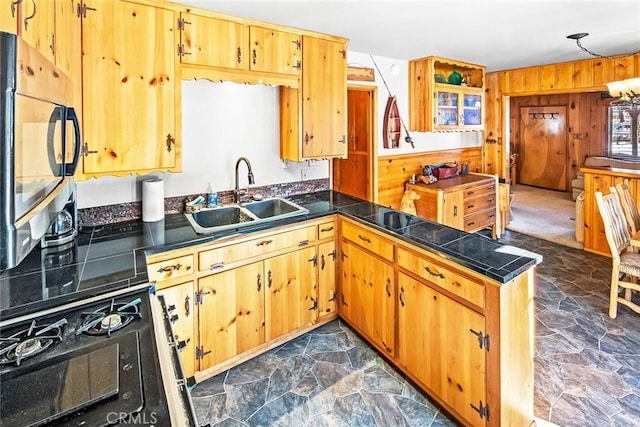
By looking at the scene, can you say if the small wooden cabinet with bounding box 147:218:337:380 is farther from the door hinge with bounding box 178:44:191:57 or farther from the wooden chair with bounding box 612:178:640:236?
the wooden chair with bounding box 612:178:640:236

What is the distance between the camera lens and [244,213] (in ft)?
9.34

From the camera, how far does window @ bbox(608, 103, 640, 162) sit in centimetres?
792

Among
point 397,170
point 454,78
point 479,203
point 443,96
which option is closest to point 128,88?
point 397,170

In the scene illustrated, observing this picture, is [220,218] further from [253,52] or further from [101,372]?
[101,372]

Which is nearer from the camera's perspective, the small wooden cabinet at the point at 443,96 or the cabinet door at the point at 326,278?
the cabinet door at the point at 326,278

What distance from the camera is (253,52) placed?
270 centimetres

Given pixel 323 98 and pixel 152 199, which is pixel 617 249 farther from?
pixel 152 199

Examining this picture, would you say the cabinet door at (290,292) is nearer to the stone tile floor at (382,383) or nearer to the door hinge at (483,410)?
the stone tile floor at (382,383)

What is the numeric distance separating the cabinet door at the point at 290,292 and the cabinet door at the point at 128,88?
A: 1039mm

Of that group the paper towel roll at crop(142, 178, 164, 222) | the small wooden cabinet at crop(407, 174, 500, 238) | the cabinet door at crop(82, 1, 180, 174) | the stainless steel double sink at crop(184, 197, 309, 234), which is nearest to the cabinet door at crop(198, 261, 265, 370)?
the stainless steel double sink at crop(184, 197, 309, 234)

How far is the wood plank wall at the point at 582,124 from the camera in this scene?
8.31m

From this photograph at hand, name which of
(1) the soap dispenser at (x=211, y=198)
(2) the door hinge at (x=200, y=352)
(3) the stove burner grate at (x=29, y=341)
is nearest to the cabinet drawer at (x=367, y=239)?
(1) the soap dispenser at (x=211, y=198)

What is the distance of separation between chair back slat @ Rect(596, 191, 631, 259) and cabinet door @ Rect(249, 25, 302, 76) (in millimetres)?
2658

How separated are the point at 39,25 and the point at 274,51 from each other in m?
1.87
